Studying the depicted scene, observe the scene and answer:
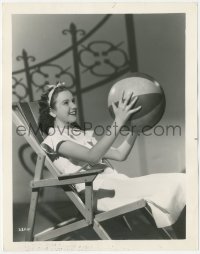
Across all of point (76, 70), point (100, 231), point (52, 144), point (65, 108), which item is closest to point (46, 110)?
point (65, 108)

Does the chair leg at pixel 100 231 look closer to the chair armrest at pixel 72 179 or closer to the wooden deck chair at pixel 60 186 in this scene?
the wooden deck chair at pixel 60 186

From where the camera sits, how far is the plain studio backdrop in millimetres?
2434

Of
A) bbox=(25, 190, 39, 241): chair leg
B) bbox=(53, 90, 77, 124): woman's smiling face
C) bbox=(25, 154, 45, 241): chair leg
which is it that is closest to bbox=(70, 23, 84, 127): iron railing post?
bbox=(53, 90, 77, 124): woman's smiling face

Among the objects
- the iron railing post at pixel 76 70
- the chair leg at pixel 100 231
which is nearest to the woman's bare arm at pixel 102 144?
the iron railing post at pixel 76 70

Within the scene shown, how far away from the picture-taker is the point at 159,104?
6.75ft

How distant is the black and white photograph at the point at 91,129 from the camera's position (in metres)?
2.27

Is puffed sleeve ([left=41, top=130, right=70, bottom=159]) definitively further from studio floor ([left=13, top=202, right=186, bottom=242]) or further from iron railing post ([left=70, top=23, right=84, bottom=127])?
studio floor ([left=13, top=202, right=186, bottom=242])

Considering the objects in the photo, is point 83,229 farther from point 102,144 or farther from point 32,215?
point 102,144

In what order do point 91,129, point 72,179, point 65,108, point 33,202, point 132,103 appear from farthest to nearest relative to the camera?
1. point 91,129
2. point 65,108
3. point 33,202
4. point 72,179
5. point 132,103

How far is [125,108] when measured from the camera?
2.05m

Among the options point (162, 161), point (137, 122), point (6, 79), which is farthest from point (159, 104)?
point (6, 79)

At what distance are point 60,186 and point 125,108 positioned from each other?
584 mm
